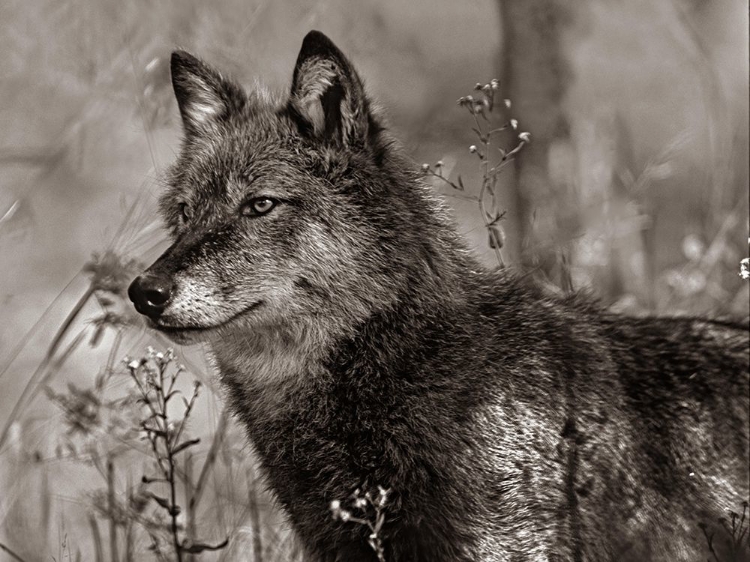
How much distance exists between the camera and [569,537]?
423cm

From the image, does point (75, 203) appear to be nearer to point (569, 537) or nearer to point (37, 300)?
point (37, 300)

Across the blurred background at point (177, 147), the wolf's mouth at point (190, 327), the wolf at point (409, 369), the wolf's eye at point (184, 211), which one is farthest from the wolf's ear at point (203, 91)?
the wolf's mouth at point (190, 327)

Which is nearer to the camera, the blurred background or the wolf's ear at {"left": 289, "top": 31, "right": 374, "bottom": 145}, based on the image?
the wolf's ear at {"left": 289, "top": 31, "right": 374, "bottom": 145}

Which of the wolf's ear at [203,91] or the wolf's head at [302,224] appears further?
the wolf's ear at [203,91]

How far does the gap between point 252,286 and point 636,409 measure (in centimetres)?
181

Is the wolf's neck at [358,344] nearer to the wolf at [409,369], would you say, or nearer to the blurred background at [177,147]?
the wolf at [409,369]

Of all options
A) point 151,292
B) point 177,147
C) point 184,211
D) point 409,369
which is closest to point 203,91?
point 184,211

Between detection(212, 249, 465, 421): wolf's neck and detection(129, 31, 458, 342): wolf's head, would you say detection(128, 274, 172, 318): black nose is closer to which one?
detection(129, 31, 458, 342): wolf's head

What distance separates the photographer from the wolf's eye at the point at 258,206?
458 cm

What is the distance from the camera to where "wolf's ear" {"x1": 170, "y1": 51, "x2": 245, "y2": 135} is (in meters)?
5.12

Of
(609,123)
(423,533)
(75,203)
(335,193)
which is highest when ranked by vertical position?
(609,123)

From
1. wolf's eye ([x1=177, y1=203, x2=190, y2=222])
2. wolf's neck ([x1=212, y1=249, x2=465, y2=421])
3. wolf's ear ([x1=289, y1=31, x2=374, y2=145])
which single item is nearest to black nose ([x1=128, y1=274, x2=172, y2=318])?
wolf's neck ([x1=212, y1=249, x2=465, y2=421])

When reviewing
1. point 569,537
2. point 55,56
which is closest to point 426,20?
point 55,56

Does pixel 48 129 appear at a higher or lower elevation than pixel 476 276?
higher
